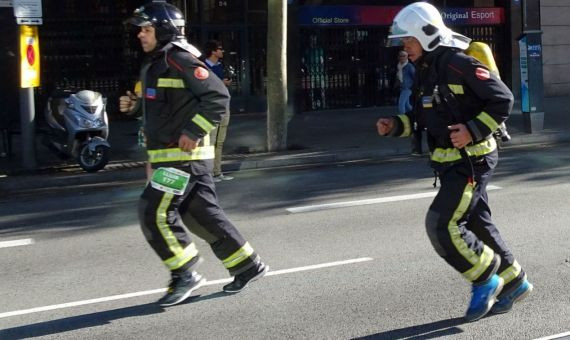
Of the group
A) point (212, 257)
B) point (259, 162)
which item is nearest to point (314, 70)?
point (259, 162)

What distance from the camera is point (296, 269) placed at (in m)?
6.28

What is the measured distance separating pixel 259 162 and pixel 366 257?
611cm

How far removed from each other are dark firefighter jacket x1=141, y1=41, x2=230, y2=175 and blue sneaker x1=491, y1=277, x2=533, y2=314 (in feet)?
6.65

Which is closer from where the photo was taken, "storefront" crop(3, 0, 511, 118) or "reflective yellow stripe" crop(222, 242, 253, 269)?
"reflective yellow stripe" crop(222, 242, 253, 269)

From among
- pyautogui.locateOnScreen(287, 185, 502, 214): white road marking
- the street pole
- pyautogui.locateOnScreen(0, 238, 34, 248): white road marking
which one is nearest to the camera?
pyautogui.locateOnScreen(0, 238, 34, 248): white road marking

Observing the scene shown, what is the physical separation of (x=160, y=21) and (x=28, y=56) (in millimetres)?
7284

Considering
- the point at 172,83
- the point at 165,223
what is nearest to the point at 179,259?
the point at 165,223

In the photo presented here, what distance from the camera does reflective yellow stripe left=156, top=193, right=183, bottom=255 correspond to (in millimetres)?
5090

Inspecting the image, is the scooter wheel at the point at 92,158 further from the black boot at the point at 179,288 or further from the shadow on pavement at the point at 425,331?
the shadow on pavement at the point at 425,331

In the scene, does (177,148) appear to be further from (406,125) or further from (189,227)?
(406,125)

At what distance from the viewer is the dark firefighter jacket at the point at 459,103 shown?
4617mm

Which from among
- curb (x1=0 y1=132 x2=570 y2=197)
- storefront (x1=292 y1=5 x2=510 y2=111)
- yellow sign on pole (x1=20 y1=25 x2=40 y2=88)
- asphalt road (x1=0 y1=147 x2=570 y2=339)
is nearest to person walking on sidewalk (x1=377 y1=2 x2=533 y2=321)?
asphalt road (x1=0 y1=147 x2=570 y2=339)

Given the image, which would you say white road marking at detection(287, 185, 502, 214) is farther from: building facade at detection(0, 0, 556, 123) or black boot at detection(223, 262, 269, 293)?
building facade at detection(0, 0, 556, 123)

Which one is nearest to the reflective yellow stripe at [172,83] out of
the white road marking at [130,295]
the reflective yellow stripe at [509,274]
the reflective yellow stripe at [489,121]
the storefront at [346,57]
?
the white road marking at [130,295]
